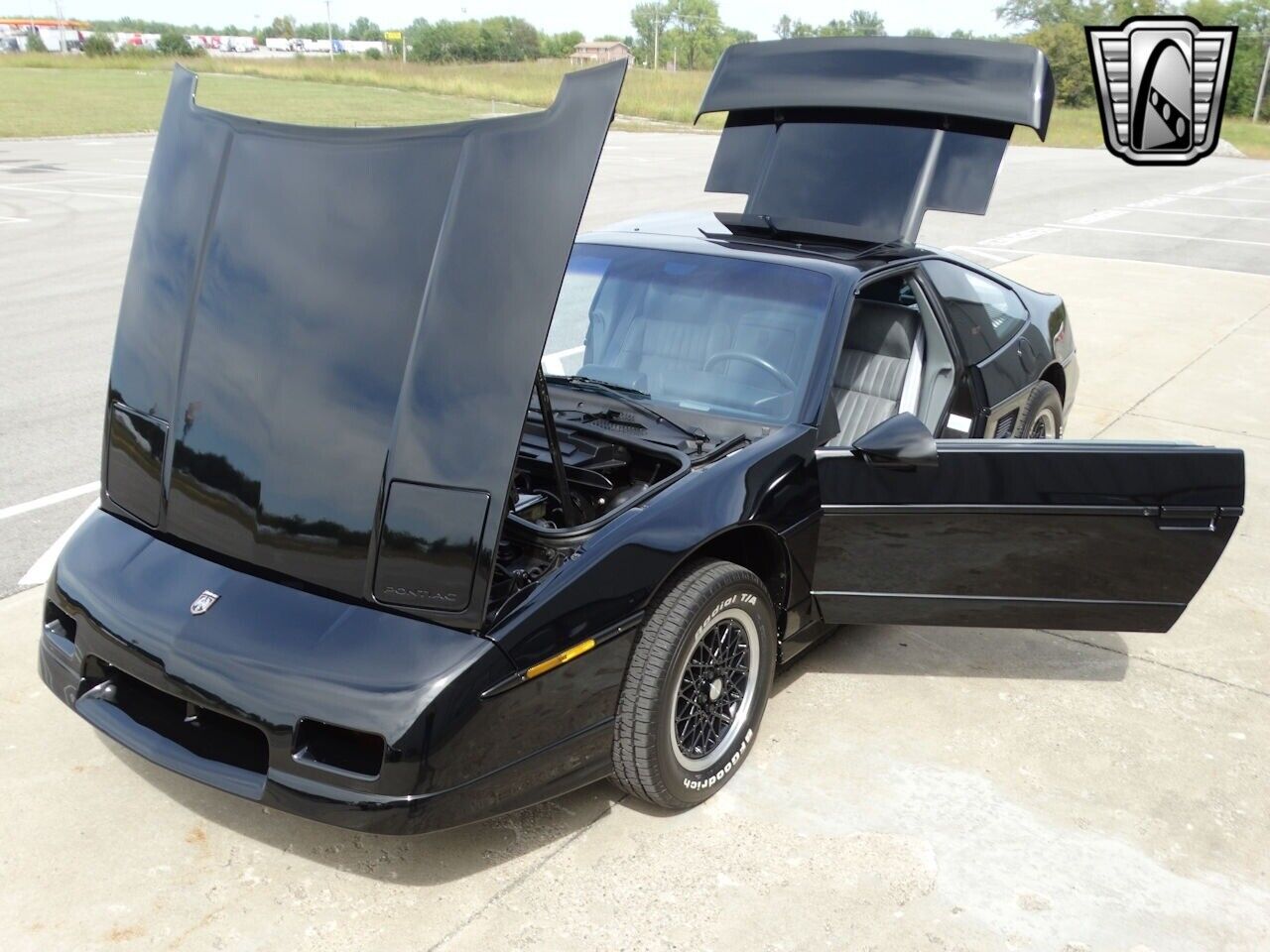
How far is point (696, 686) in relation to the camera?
11.1 feet

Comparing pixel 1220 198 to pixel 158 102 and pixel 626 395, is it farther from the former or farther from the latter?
pixel 158 102

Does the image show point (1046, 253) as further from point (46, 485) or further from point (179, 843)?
point (179, 843)

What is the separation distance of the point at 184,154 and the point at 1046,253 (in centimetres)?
1359

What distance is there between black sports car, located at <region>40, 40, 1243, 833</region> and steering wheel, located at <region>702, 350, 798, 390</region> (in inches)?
0.7

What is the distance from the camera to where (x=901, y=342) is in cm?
464

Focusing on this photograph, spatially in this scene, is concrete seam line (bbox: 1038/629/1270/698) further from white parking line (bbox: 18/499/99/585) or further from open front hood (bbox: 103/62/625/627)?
white parking line (bbox: 18/499/99/585)

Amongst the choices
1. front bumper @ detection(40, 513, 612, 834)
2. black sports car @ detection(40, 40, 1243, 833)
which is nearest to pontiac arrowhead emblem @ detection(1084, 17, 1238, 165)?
black sports car @ detection(40, 40, 1243, 833)

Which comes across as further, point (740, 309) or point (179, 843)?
point (740, 309)

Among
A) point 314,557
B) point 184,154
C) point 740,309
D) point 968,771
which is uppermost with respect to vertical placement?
point 184,154

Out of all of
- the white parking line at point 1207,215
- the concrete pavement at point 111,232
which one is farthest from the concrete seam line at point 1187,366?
the white parking line at point 1207,215

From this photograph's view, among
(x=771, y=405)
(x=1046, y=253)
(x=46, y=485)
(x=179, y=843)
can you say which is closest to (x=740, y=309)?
(x=771, y=405)

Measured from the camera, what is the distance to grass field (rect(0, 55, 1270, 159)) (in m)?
3.57

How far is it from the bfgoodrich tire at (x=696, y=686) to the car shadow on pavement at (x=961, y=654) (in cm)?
61

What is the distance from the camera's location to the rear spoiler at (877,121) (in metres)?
5.49
